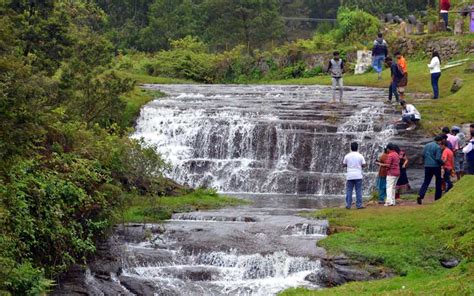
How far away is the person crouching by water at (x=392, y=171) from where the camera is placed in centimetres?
1962

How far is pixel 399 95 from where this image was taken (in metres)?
28.0

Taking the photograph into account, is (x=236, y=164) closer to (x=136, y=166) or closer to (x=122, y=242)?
(x=136, y=166)

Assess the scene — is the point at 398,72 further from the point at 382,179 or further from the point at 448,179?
the point at 382,179

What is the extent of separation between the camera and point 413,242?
53.4 feet

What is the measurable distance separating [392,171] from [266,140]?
25.4 ft

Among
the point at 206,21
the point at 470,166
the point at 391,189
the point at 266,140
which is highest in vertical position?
the point at 206,21

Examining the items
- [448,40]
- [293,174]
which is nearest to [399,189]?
[293,174]

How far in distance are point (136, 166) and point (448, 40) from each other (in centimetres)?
2017

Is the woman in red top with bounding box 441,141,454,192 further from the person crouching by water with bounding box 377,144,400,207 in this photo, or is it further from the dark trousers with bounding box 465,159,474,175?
the person crouching by water with bounding box 377,144,400,207

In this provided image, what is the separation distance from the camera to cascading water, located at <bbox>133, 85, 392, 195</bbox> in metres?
25.3

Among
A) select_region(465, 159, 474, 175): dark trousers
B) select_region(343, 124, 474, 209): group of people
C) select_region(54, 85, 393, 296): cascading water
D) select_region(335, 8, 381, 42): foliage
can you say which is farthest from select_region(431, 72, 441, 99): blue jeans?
select_region(335, 8, 381, 42): foliage

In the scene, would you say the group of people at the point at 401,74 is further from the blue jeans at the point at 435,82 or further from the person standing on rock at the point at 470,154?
the person standing on rock at the point at 470,154

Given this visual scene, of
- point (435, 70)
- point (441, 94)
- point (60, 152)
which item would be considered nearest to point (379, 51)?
point (441, 94)

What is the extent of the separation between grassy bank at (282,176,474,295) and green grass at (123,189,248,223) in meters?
3.50
